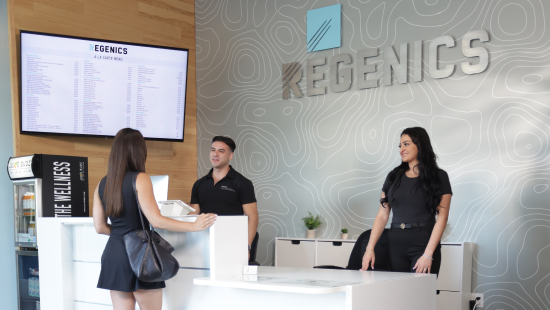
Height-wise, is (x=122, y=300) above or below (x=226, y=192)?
below

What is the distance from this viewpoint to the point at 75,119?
4.55 m

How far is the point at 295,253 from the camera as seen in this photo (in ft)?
15.5

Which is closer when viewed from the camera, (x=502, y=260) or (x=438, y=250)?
(x=438, y=250)

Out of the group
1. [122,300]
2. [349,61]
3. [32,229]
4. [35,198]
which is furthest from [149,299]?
[349,61]

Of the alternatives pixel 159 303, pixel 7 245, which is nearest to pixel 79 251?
pixel 159 303

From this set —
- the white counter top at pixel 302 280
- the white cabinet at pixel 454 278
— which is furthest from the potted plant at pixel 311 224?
the white counter top at pixel 302 280

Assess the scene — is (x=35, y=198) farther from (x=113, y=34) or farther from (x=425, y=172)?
(x=425, y=172)

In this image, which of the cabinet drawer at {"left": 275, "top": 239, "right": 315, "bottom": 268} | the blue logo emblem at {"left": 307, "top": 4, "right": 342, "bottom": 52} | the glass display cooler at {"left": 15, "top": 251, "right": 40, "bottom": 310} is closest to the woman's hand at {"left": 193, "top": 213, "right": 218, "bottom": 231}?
the glass display cooler at {"left": 15, "top": 251, "right": 40, "bottom": 310}

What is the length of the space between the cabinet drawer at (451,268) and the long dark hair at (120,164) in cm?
Answer: 239

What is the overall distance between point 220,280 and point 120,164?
77cm

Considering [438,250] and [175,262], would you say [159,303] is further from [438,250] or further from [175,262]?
[438,250]

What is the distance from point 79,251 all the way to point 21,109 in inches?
59.3

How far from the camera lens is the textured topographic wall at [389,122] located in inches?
151

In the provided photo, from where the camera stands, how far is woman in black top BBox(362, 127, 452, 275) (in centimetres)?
290
